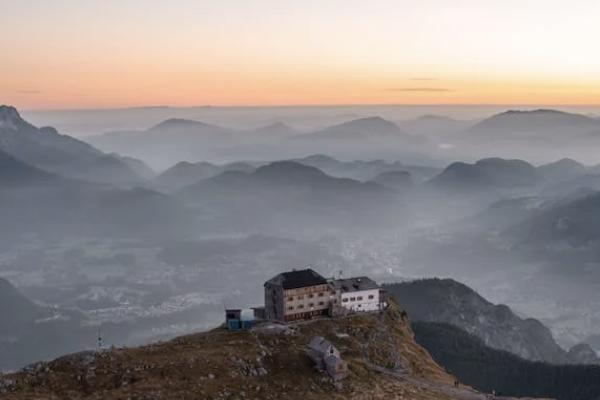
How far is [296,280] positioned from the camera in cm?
14038

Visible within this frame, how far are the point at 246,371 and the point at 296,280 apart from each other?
39563 millimetres

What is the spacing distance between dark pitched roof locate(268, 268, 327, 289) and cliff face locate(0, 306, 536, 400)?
9588mm

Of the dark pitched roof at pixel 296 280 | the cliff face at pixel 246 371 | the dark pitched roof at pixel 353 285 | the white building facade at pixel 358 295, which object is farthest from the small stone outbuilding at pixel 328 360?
the dark pitched roof at pixel 353 285

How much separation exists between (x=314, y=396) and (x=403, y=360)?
35304mm

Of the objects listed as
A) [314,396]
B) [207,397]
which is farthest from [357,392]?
[207,397]

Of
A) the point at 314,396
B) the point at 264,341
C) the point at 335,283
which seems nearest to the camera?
the point at 314,396

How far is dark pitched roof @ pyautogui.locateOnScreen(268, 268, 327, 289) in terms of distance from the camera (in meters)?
138

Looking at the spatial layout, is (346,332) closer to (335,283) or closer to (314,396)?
(335,283)

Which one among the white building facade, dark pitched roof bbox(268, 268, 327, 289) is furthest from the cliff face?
dark pitched roof bbox(268, 268, 327, 289)

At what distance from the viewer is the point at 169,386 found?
9200 centimetres

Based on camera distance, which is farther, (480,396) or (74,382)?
(480,396)

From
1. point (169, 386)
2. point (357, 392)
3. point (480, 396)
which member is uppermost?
point (169, 386)

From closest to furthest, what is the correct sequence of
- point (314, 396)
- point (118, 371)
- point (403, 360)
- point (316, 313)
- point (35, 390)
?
1. point (35, 390)
2. point (118, 371)
3. point (314, 396)
4. point (403, 360)
5. point (316, 313)

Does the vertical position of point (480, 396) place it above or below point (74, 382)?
below
